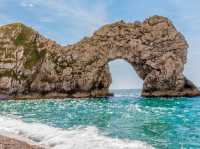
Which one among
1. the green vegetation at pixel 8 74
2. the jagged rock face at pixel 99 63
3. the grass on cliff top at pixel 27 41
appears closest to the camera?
the jagged rock face at pixel 99 63

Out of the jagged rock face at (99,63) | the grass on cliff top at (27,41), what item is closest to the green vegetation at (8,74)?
the jagged rock face at (99,63)

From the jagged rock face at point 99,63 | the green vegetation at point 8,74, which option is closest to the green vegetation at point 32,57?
the jagged rock face at point 99,63

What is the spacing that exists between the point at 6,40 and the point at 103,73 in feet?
149

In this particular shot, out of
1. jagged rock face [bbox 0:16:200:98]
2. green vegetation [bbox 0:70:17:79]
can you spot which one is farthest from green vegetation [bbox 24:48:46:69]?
green vegetation [bbox 0:70:17:79]

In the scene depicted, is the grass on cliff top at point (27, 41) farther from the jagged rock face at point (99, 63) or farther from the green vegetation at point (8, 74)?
the green vegetation at point (8, 74)

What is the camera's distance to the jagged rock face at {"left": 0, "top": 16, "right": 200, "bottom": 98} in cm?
12312

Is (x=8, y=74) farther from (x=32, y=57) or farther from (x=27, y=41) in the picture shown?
(x=27, y=41)

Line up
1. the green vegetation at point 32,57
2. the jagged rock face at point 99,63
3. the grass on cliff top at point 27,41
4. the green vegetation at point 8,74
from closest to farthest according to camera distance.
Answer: the jagged rock face at point 99,63 < the green vegetation at point 8,74 < the green vegetation at point 32,57 < the grass on cliff top at point 27,41

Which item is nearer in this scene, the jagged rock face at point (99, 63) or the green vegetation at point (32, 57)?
the jagged rock face at point (99, 63)

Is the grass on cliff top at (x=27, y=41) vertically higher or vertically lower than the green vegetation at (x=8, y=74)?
higher

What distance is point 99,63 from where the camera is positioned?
420 ft

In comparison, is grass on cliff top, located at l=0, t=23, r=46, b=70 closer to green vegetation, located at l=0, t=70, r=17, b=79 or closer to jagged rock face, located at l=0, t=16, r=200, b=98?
jagged rock face, located at l=0, t=16, r=200, b=98

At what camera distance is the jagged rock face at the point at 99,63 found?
404ft

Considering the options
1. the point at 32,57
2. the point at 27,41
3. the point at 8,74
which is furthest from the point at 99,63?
the point at 27,41
